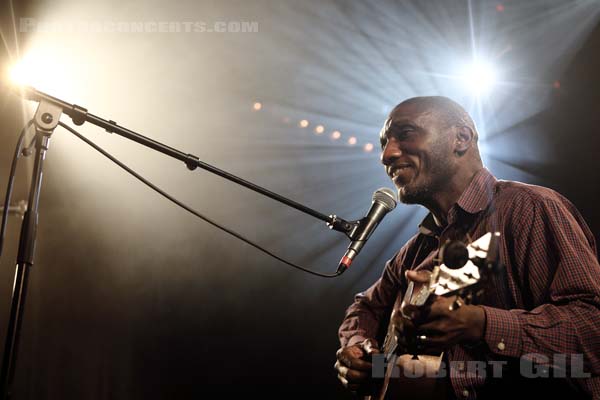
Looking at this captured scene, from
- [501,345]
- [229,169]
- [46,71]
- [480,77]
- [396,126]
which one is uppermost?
[46,71]

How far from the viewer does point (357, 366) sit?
2.52 metres

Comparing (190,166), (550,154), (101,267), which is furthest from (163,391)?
(550,154)

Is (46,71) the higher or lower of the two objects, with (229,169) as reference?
higher

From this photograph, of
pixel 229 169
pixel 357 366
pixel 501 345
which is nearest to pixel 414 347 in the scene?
pixel 501 345

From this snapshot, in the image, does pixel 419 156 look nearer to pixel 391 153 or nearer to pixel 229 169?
pixel 391 153

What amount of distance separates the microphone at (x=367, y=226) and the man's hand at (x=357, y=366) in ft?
1.95

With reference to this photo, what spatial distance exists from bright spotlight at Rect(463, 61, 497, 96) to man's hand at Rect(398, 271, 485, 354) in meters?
2.81

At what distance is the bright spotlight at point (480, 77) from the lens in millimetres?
4059

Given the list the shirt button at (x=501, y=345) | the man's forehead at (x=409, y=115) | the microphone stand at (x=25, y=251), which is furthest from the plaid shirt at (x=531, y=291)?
the microphone stand at (x=25, y=251)

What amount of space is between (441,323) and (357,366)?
95 cm

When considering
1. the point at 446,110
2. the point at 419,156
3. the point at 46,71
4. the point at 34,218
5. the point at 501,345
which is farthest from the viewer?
the point at 46,71

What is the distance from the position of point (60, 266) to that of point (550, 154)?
4087mm

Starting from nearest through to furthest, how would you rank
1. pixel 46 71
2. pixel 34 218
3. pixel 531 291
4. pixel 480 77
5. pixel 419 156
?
pixel 34 218
pixel 531 291
pixel 419 156
pixel 480 77
pixel 46 71

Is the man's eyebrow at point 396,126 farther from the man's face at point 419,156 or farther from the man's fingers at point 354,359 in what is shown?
the man's fingers at point 354,359
